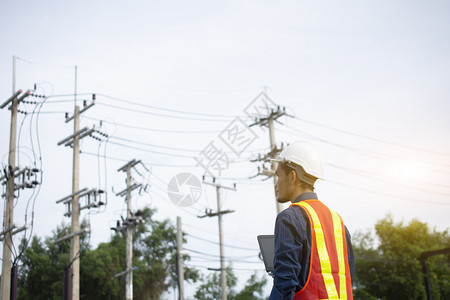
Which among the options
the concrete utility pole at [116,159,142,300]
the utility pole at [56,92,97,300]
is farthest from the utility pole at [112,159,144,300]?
the utility pole at [56,92,97,300]

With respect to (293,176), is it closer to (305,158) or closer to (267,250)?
(305,158)

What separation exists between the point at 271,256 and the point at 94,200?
65.8 feet

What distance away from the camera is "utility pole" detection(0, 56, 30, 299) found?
18688mm

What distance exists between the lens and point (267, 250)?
3.10m

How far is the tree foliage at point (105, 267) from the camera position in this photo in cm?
4356

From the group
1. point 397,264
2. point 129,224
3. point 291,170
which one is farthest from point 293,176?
point 397,264

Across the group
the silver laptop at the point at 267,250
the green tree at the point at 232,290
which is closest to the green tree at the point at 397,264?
the green tree at the point at 232,290

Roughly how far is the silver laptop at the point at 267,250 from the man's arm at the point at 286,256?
1.12 ft

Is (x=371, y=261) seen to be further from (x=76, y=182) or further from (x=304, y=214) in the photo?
(x=304, y=214)

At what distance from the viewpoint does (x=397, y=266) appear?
4238 cm

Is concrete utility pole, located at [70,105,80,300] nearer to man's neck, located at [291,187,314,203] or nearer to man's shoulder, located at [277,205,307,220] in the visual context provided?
man's neck, located at [291,187,314,203]

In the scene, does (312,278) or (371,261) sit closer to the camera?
(312,278)

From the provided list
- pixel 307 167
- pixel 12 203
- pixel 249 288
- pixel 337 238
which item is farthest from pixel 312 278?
pixel 249 288

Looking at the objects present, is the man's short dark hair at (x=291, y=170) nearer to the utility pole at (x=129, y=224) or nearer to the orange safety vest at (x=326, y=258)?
the orange safety vest at (x=326, y=258)
